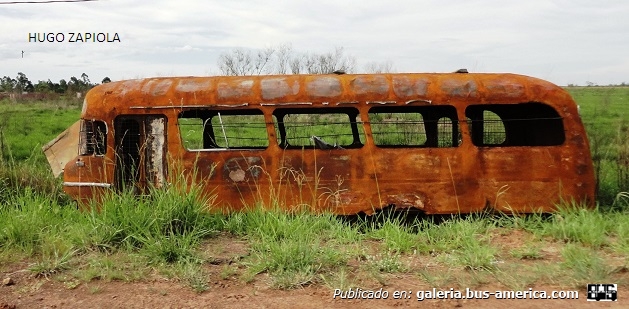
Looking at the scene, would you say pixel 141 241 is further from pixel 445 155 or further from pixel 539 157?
pixel 539 157

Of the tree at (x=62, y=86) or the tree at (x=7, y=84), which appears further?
the tree at (x=62, y=86)

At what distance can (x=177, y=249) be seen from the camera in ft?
15.7

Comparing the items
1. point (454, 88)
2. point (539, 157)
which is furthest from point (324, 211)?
point (539, 157)

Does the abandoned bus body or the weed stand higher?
the abandoned bus body

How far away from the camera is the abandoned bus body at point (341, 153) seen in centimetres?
612

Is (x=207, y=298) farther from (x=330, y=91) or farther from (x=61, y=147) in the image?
(x=61, y=147)

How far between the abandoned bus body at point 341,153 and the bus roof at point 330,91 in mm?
13

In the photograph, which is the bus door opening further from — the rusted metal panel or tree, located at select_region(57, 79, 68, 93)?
tree, located at select_region(57, 79, 68, 93)

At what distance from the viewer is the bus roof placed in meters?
6.27

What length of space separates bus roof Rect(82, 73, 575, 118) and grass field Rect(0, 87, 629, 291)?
4.46 feet

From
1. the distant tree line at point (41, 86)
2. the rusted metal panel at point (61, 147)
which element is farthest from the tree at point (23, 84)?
the rusted metal panel at point (61, 147)

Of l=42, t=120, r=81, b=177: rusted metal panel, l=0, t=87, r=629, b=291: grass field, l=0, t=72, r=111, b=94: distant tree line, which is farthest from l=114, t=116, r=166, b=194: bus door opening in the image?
l=0, t=72, r=111, b=94: distant tree line

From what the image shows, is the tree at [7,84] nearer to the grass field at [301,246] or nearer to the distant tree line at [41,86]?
the distant tree line at [41,86]

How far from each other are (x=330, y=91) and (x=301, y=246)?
7.73ft
